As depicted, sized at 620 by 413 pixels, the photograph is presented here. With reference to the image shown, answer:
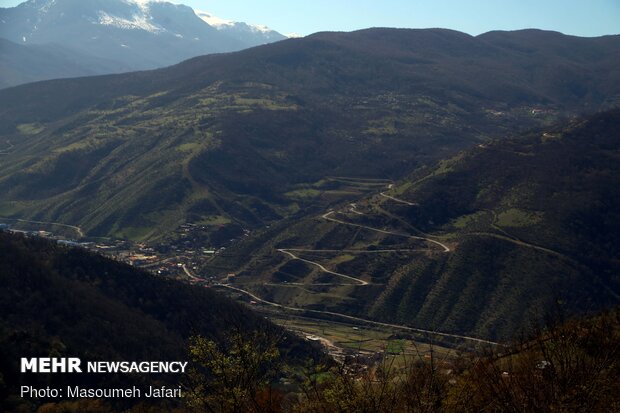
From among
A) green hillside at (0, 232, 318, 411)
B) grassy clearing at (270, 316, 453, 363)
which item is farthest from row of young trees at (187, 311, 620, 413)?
grassy clearing at (270, 316, 453, 363)

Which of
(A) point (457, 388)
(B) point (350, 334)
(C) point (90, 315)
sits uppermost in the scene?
(A) point (457, 388)

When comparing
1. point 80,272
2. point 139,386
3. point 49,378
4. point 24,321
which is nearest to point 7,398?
point 49,378

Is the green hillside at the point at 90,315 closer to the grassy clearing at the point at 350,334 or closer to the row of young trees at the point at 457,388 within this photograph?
the grassy clearing at the point at 350,334

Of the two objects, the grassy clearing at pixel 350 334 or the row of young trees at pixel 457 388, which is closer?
the row of young trees at pixel 457 388

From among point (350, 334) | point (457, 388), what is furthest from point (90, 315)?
point (457, 388)

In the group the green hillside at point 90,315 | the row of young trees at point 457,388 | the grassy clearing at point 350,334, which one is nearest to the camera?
the row of young trees at point 457,388

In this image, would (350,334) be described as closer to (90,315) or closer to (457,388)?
(90,315)

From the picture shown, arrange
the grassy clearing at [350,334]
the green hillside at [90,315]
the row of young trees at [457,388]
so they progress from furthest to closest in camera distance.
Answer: the grassy clearing at [350,334], the green hillside at [90,315], the row of young trees at [457,388]

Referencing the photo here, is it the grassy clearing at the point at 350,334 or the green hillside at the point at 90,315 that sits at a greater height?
the green hillside at the point at 90,315

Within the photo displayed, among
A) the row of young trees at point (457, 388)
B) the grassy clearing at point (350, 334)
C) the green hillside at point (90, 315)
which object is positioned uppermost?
the row of young trees at point (457, 388)

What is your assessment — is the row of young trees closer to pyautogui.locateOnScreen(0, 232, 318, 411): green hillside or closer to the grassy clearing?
pyautogui.locateOnScreen(0, 232, 318, 411): green hillside

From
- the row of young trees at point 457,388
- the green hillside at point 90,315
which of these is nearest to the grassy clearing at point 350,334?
the green hillside at point 90,315
